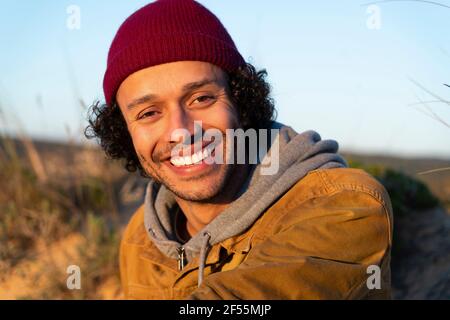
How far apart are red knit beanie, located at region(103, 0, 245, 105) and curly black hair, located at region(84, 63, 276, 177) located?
14 centimetres

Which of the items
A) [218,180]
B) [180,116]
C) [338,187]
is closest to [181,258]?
[218,180]

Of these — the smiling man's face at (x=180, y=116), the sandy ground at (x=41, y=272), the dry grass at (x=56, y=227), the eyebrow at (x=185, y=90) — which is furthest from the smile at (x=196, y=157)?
the dry grass at (x=56, y=227)

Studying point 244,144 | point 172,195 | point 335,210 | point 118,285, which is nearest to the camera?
point 335,210

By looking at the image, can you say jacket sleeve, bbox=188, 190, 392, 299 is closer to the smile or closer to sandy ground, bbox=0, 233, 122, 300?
the smile

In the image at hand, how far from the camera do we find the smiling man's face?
113 inches

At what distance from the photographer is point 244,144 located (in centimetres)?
310

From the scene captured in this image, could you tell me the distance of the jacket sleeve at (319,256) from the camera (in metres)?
2.01

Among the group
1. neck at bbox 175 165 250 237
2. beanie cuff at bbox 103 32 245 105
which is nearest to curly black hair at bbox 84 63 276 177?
beanie cuff at bbox 103 32 245 105

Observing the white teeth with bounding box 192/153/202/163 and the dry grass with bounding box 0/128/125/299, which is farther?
the dry grass with bounding box 0/128/125/299

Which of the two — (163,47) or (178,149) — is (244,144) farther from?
(163,47)

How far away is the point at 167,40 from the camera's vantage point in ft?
9.57

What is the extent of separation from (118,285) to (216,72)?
7.90 ft

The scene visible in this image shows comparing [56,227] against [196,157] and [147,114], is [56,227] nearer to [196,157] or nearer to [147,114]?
[147,114]
